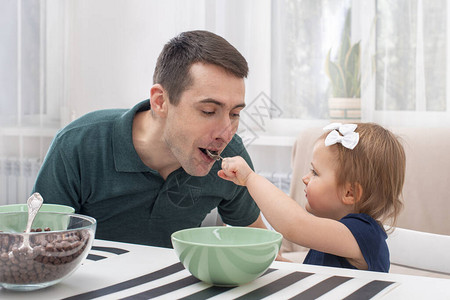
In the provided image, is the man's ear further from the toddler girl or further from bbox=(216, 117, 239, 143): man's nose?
the toddler girl

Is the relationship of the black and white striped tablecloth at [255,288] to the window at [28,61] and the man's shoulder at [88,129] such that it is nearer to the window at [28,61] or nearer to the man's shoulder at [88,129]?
the man's shoulder at [88,129]

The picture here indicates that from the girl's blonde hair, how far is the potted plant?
1.32m

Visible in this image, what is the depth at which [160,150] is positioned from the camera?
172cm

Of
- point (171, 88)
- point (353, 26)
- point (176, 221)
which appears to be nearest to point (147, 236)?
point (176, 221)

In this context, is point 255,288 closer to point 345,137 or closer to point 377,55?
point 345,137

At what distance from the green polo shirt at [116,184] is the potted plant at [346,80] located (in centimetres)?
110

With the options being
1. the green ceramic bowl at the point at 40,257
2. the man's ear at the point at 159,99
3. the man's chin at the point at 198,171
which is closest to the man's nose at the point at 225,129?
the man's chin at the point at 198,171

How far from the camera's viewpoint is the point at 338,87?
2.75 m

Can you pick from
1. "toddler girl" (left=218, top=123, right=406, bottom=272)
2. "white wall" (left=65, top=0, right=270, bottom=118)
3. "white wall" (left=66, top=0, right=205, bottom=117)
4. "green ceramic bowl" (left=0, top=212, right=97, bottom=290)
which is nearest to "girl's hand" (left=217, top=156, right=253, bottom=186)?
"toddler girl" (left=218, top=123, right=406, bottom=272)

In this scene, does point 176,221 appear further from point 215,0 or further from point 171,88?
point 215,0

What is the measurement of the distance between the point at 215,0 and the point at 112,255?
209 centimetres

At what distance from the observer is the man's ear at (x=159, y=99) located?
1.69 metres

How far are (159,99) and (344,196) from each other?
0.61 metres

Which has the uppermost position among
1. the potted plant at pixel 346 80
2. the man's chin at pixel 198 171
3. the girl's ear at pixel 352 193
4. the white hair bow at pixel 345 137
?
the potted plant at pixel 346 80
